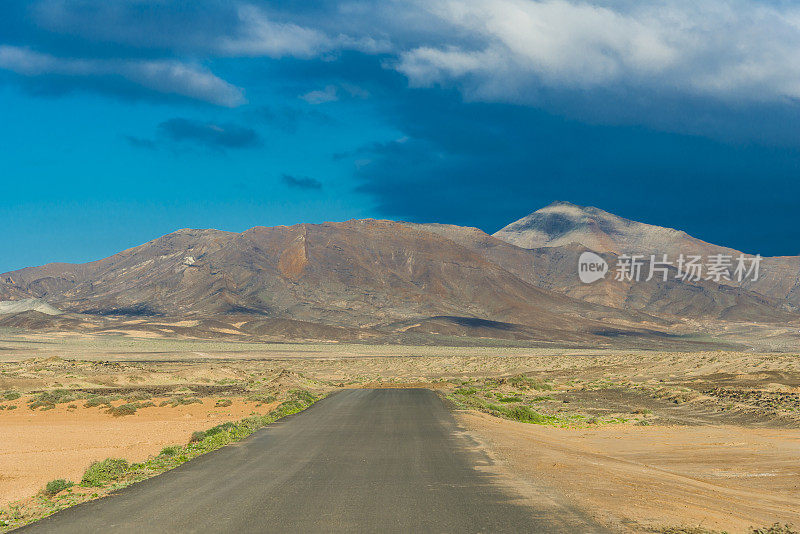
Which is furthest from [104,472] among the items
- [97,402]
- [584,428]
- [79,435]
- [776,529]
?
[97,402]

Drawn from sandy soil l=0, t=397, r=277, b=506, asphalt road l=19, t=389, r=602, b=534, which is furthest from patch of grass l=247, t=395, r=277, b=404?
asphalt road l=19, t=389, r=602, b=534

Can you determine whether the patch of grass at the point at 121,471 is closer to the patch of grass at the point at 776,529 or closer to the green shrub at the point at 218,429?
the green shrub at the point at 218,429

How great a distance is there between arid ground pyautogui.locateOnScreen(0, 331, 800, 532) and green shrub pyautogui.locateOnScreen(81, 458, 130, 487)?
895mm

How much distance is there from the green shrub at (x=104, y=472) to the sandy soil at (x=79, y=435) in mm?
612

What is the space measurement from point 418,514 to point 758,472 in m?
11.5

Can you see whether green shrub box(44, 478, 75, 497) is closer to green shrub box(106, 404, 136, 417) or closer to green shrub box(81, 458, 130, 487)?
green shrub box(81, 458, 130, 487)

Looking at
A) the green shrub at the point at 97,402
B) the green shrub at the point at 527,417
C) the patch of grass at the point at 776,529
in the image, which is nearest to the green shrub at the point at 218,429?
the green shrub at the point at 527,417

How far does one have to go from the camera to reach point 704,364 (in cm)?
6141

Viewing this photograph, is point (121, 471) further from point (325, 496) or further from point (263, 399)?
point (263, 399)

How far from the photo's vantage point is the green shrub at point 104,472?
1534 cm

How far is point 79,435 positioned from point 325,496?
18693 millimetres

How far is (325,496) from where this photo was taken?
41.3 ft

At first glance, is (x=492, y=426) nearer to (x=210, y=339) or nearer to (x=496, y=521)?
(x=496, y=521)

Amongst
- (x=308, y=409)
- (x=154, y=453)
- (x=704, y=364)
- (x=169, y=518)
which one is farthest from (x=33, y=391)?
(x=704, y=364)
